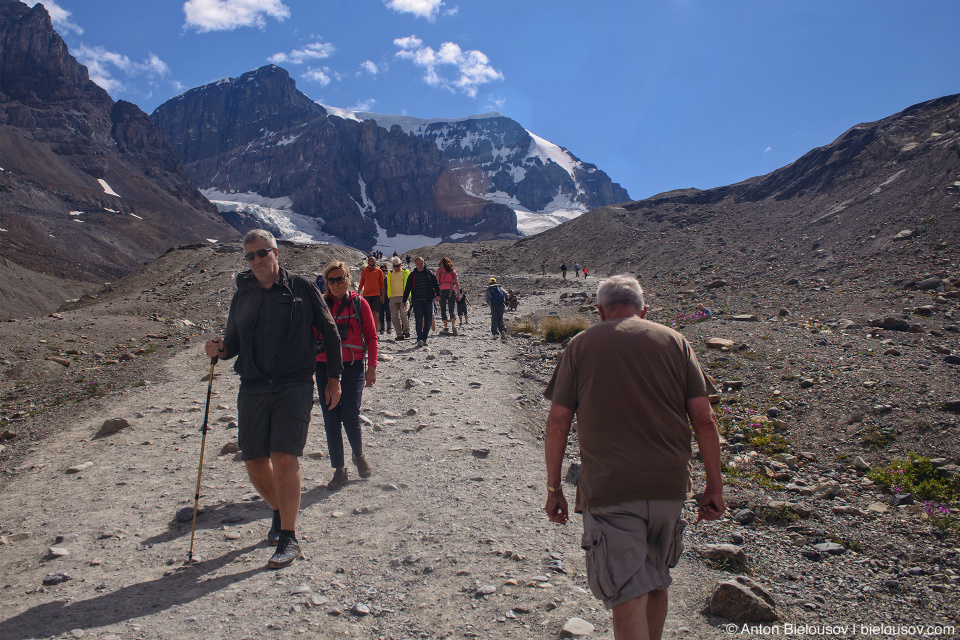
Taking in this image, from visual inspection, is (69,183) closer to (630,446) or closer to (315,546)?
(315,546)

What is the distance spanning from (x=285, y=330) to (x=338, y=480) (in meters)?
1.93

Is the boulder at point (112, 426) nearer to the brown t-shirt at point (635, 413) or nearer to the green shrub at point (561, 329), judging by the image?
the brown t-shirt at point (635, 413)

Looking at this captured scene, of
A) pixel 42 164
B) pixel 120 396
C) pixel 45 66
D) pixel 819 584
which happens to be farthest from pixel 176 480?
pixel 45 66

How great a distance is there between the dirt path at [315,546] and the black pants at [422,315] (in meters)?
5.05

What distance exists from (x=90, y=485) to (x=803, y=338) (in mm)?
11522

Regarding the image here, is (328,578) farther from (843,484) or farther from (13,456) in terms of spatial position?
(13,456)

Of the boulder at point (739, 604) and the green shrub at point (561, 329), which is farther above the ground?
the green shrub at point (561, 329)

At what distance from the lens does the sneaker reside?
3.74 metres

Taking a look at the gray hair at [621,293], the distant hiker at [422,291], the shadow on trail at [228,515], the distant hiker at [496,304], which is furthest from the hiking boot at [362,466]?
the distant hiker at [496,304]

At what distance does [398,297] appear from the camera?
1330cm

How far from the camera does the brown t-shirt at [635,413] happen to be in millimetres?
2484

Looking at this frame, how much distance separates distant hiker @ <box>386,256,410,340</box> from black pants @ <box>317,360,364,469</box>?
7479 millimetres

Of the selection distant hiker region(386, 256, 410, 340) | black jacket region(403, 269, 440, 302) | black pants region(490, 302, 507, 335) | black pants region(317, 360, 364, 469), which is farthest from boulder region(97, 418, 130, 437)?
black pants region(490, 302, 507, 335)

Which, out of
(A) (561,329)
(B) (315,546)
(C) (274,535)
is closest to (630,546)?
(B) (315,546)
